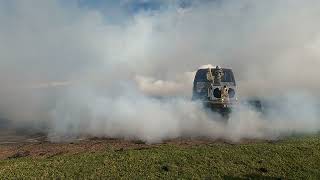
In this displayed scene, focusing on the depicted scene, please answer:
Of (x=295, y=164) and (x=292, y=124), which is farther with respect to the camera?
(x=292, y=124)

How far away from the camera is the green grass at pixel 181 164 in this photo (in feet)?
57.4

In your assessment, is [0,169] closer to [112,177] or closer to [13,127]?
[112,177]

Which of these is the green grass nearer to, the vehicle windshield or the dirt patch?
the dirt patch

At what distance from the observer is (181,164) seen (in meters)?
18.5

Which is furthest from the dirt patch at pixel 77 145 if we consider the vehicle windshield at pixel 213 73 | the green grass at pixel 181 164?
the vehicle windshield at pixel 213 73

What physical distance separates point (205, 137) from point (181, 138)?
1329 mm

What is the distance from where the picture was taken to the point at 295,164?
61.9 ft

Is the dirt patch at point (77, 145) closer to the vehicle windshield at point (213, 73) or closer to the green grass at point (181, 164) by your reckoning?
the green grass at point (181, 164)

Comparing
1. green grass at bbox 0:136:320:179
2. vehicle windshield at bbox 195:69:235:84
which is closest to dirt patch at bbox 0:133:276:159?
green grass at bbox 0:136:320:179

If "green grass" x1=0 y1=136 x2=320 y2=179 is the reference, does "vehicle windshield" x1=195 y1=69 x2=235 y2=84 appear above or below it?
above

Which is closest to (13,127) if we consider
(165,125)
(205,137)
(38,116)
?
(38,116)

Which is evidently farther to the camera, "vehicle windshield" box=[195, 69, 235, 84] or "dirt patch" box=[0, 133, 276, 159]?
"vehicle windshield" box=[195, 69, 235, 84]

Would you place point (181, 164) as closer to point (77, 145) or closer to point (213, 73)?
point (77, 145)

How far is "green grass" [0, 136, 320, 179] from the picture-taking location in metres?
17.5
